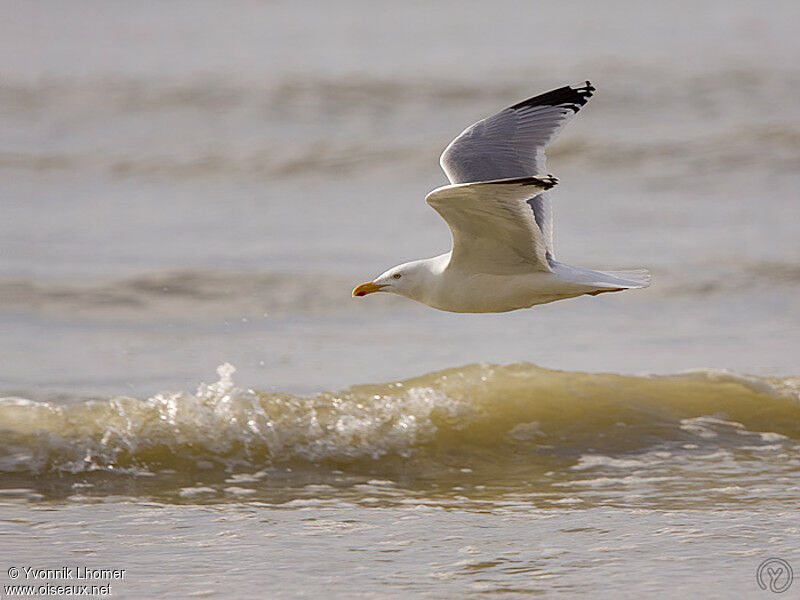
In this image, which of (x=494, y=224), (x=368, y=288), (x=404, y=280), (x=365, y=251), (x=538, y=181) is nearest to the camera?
(x=538, y=181)

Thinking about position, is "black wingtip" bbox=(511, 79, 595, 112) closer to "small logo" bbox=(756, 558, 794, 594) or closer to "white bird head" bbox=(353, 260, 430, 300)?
"white bird head" bbox=(353, 260, 430, 300)

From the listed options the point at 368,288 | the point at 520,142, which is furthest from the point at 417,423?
the point at 520,142

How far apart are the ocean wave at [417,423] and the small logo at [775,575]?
1898 mm

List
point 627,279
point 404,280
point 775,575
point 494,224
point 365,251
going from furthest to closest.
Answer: point 365,251, point 404,280, point 627,279, point 494,224, point 775,575

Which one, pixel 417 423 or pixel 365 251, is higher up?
pixel 365 251

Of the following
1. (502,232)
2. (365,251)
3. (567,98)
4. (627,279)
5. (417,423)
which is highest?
(567,98)

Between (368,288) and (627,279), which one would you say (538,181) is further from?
(368,288)

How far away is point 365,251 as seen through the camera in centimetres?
1073

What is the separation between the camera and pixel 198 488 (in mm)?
6500

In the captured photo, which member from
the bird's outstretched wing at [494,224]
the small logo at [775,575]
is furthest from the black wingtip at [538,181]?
the small logo at [775,575]

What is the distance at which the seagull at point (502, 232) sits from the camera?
563 cm

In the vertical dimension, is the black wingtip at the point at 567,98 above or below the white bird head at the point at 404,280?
above

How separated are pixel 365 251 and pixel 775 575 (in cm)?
612

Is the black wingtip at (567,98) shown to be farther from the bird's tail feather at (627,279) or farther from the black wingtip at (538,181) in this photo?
the black wingtip at (538,181)
